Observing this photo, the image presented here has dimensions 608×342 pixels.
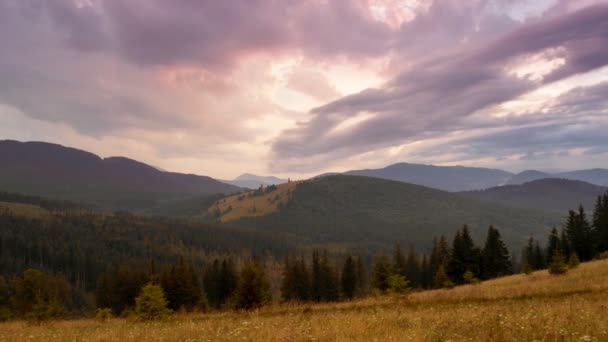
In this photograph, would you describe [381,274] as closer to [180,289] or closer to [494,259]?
[494,259]

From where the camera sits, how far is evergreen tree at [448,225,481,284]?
59.8 m

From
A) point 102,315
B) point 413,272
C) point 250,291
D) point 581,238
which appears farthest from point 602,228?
point 102,315

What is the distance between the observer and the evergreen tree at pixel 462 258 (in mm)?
59812

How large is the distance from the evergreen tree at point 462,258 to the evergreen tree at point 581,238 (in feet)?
57.7

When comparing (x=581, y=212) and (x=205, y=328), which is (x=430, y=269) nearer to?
(x=581, y=212)

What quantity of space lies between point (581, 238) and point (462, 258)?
22.9 m

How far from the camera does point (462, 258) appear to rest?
6038 centimetres

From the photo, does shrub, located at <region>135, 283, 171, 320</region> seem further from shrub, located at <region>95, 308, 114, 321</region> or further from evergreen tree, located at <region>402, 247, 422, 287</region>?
evergreen tree, located at <region>402, 247, 422, 287</region>

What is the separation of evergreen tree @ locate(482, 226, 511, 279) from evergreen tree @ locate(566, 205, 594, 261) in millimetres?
11561

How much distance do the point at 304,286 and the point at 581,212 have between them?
53.4 m

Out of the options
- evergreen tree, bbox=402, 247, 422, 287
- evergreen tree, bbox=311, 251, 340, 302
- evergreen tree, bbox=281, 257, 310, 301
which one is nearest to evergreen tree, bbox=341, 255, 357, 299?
evergreen tree, bbox=311, 251, 340, 302

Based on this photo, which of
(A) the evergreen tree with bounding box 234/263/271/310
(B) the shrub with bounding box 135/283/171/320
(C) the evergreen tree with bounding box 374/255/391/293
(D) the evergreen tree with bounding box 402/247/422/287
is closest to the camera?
(B) the shrub with bounding box 135/283/171/320

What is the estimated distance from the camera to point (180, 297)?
6278 cm

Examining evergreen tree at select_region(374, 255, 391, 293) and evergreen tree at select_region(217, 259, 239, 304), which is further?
evergreen tree at select_region(217, 259, 239, 304)
